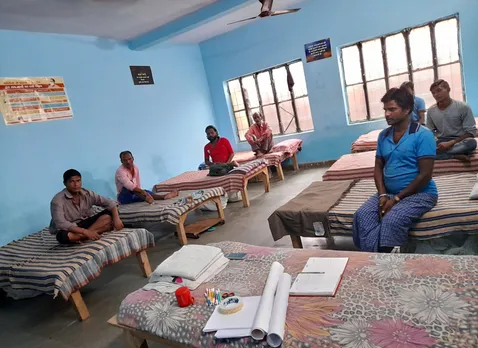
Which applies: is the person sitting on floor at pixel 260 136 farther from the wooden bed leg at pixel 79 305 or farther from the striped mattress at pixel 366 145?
the wooden bed leg at pixel 79 305

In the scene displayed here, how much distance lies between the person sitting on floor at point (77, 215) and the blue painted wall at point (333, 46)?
15.3 ft

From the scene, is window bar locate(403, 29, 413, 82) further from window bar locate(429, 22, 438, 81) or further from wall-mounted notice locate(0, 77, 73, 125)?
wall-mounted notice locate(0, 77, 73, 125)

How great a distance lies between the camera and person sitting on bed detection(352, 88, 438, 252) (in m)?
2.19

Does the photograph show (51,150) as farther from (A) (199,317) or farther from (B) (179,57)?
(A) (199,317)

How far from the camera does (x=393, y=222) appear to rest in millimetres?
2182

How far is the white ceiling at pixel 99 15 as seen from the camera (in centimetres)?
398

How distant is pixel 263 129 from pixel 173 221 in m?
3.45

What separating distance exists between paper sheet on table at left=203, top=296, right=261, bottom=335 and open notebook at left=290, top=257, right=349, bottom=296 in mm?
225

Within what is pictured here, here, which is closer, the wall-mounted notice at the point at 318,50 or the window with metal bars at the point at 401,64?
the window with metal bars at the point at 401,64

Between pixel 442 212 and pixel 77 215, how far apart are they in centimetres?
337

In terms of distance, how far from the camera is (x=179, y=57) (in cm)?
715

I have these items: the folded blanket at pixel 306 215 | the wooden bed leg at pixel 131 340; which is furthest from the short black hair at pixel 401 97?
the wooden bed leg at pixel 131 340

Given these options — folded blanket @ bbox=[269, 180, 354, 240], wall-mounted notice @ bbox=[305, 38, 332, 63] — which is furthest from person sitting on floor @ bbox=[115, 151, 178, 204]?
wall-mounted notice @ bbox=[305, 38, 332, 63]

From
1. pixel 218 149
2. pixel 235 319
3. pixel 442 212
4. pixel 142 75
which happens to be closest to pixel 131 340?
pixel 235 319
